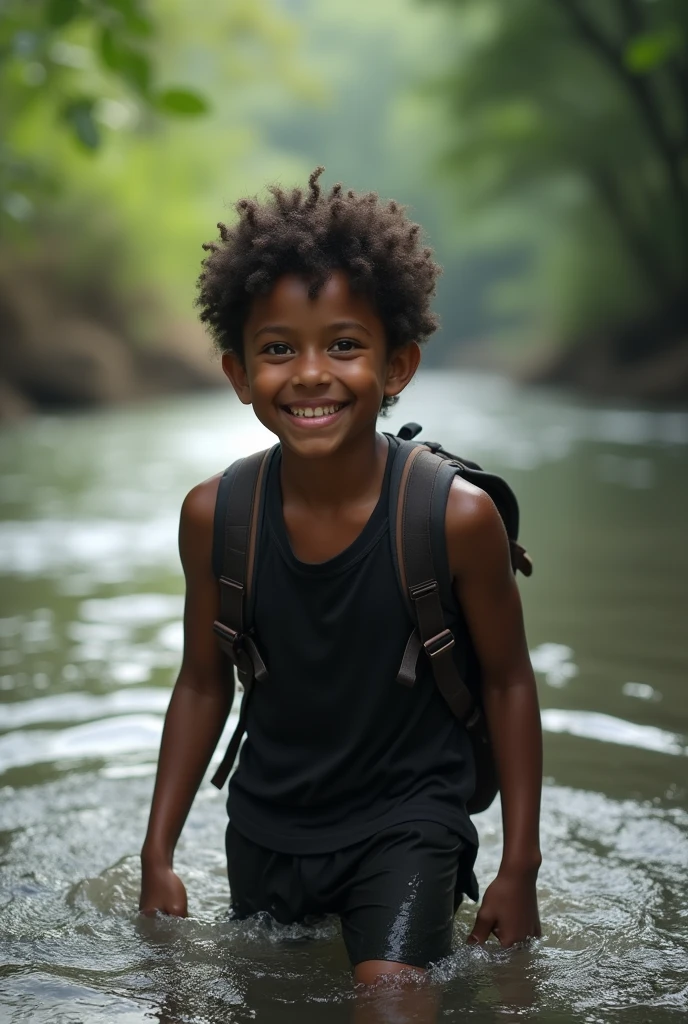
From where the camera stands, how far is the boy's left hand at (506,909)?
211 centimetres

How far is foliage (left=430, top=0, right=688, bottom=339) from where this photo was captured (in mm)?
17641

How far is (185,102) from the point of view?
9.93 feet

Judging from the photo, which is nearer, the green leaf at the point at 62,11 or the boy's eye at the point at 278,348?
the boy's eye at the point at 278,348

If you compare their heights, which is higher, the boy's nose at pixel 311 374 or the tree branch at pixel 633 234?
the tree branch at pixel 633 234

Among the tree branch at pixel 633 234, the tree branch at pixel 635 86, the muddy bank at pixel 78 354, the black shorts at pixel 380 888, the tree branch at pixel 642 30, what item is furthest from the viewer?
the tree branch at pixel 633 234

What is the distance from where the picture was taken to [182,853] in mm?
2762

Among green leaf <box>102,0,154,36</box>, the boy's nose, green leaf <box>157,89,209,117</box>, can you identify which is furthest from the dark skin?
green leaf <box>102,0,154,36</box>

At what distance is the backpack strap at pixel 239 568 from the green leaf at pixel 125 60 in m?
1.25

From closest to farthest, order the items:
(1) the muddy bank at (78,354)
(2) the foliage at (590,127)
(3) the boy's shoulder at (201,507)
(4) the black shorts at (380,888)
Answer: (4) the black shorts at (380,888) < (3) the boy's shoulder at (201,507) < (1) the muddy bank at (78,354) < (2) the foliage at (590,127)

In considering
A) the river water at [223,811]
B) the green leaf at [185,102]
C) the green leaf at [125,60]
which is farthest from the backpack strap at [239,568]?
the green leaf at [125,60]

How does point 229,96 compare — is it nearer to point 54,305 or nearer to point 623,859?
point 54,305

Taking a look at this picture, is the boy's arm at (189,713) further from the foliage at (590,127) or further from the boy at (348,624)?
the foliage at (590,127)

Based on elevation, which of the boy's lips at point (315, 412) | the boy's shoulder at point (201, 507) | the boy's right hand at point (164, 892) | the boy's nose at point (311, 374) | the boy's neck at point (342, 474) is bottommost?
the boy's right hand at point (164, 892)

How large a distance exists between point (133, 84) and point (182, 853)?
172cm
